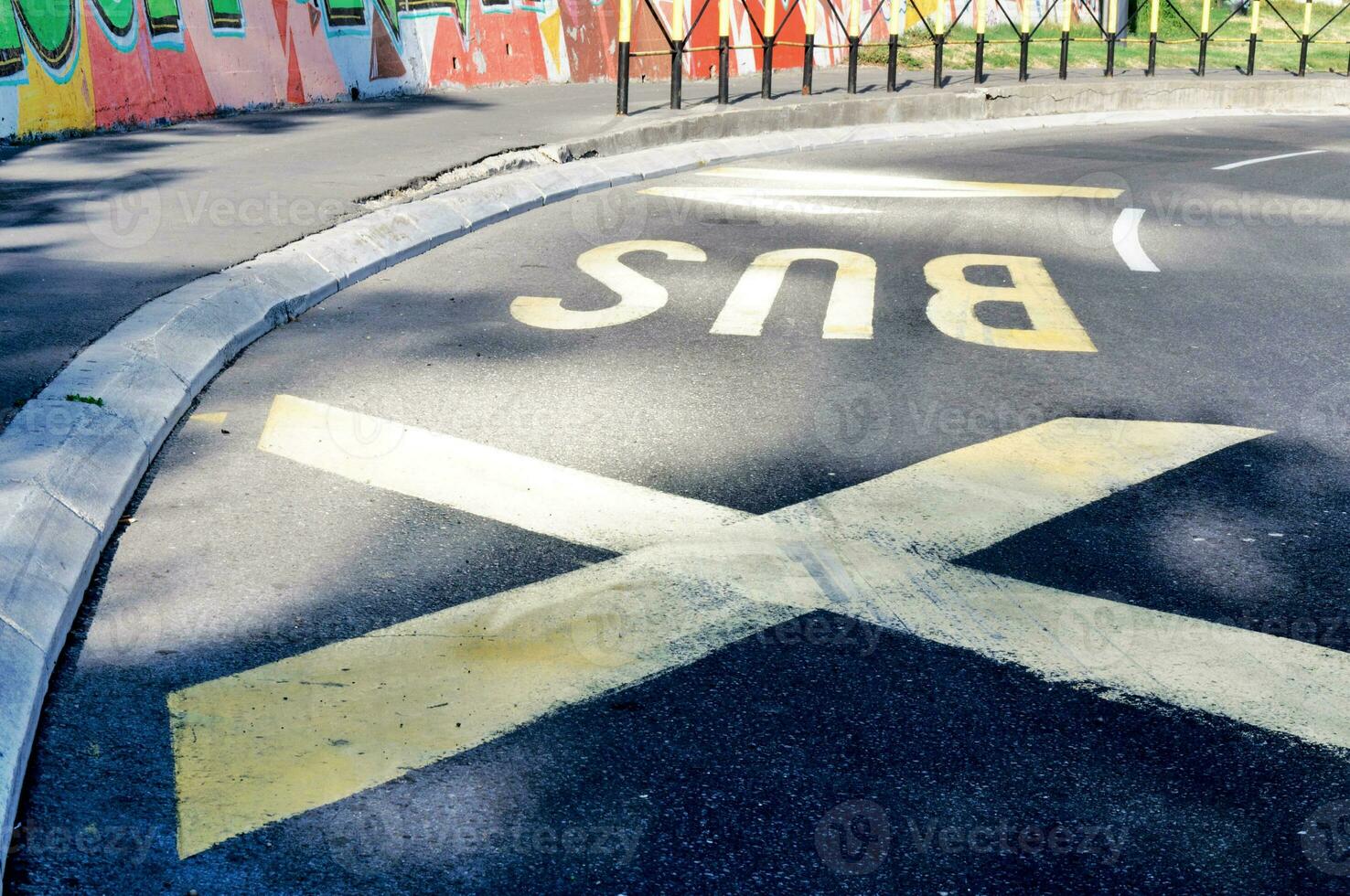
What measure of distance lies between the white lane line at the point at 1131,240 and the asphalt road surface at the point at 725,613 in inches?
45.8

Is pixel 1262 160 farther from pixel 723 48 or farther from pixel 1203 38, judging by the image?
pixel 1203 38

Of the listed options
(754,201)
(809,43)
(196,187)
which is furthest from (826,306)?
(809,43)

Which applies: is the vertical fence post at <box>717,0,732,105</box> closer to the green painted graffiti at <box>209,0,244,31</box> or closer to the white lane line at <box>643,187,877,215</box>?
the white lane line at <box>643,187,877,215</box>

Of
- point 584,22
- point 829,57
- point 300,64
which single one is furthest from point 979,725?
point 829,57

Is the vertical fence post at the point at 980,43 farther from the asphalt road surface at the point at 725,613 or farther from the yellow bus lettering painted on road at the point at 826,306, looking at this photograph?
the asphalt road surface at the point at 725,613

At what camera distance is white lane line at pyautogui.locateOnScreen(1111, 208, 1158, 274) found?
8141mm

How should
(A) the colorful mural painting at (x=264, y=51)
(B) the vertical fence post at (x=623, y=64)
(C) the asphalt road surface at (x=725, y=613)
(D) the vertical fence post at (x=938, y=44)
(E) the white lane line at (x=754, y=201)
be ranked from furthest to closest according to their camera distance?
(D) the vertical fence post at (x=938, y=44) → (B) the vertical fence post at (x=623, y=64) → (A) the colorful mural painting at (x=264, y=51) → (E) the white lane line at (x=754, y=201) → (C) the asphalt road surface at (x=725, y=613)

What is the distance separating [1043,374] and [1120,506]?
5.30ft

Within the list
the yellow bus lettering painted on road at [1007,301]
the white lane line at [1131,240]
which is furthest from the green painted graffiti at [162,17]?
the white lane line at [1131,240]

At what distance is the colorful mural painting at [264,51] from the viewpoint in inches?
435

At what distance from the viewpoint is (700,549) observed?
Result: 3.98 m

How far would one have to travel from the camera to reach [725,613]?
11.7ft

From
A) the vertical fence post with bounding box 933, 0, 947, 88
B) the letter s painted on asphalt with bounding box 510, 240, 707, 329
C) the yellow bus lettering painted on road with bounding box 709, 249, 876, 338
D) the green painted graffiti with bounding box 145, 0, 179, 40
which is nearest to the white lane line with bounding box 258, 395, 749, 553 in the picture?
the letter s painted on asphalt with bounding box 510, 240, 707, 329

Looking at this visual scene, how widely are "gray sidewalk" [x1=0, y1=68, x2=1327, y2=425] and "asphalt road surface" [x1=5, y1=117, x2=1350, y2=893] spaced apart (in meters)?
0.75
